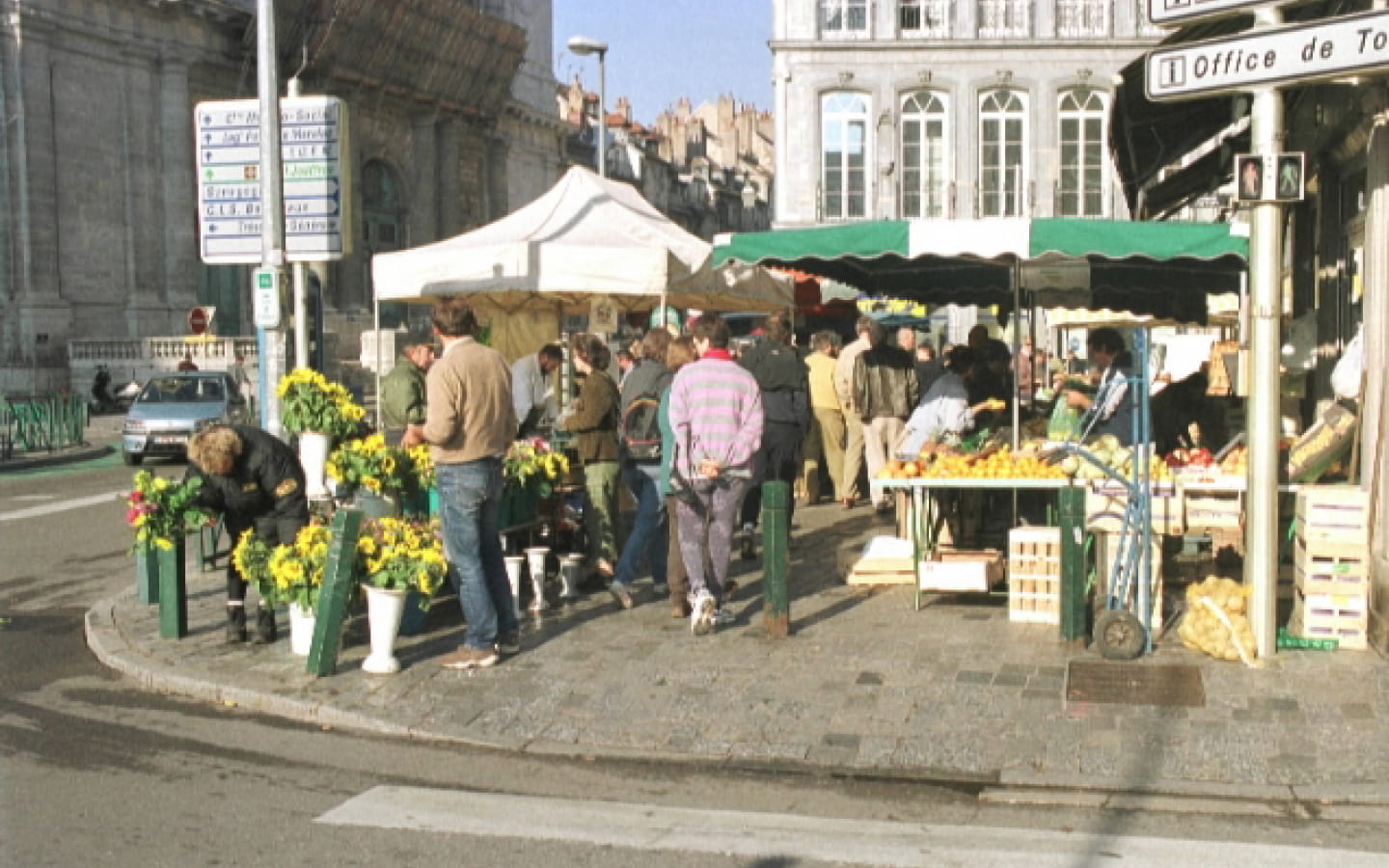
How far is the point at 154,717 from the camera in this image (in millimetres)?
7312

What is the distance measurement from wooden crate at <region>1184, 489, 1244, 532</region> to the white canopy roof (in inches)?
187

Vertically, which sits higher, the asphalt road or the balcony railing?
the balcony railing

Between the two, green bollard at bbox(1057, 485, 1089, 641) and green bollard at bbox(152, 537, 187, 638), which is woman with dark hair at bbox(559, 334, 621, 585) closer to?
green bollard at bbox(152, 537, 187, 638)

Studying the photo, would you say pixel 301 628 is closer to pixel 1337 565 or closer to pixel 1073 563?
pixel 1073 563

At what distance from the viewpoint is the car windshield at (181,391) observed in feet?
77.8

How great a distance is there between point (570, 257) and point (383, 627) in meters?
4.92

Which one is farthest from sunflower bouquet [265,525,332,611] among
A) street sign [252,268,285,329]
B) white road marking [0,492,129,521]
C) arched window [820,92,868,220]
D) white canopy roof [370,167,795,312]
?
arched window [820,92,868,220]

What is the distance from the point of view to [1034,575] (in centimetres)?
888

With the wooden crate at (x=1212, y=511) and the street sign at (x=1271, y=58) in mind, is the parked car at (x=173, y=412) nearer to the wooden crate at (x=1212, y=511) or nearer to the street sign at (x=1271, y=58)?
the wooden crate at (x=1212, y=511)

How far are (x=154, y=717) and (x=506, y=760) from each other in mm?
2059

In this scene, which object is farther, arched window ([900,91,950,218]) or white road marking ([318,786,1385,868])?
arched window ([900,91,950,218])

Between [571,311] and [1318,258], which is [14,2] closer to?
[571,311]

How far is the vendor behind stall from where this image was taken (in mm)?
9508

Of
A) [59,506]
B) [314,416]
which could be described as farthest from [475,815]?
[59,506]
